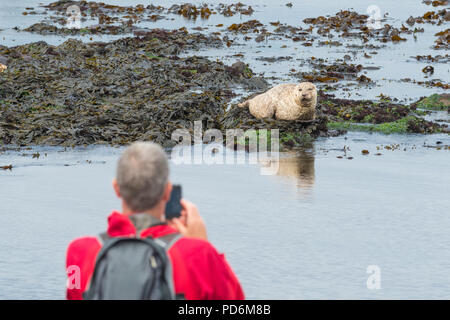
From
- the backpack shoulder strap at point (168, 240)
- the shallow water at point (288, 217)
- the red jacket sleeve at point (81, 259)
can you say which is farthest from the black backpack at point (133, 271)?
the shallow water at point (288, 217)

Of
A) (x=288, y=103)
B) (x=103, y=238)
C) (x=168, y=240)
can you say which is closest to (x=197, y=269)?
(x=168, y=240)

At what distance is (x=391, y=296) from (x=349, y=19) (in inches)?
1160

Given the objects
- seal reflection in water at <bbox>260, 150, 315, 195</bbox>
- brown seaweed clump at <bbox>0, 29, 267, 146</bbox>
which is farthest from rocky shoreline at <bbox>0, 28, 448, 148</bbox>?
seal reflection in water at <bbox>260, 150, 315, 195</bbox>

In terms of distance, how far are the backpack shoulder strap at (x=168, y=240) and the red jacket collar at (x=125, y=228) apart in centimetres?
2

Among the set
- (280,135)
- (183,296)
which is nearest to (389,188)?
(280,135)

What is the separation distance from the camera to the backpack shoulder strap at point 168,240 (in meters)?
A: 3.54

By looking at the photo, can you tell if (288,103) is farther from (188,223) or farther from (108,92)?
(188,223)

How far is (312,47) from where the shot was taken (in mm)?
28047

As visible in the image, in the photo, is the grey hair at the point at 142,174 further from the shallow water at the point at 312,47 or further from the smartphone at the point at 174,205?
the shallow water at the point at 312,47

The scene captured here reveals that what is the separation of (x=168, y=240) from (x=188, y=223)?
0.72ft

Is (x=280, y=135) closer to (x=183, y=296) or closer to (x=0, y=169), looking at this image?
(x=0, y=169)

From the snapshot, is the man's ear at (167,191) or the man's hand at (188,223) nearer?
the man's ear at (167,191)

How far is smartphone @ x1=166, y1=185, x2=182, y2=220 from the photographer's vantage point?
363 cm

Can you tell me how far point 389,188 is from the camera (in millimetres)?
11289
